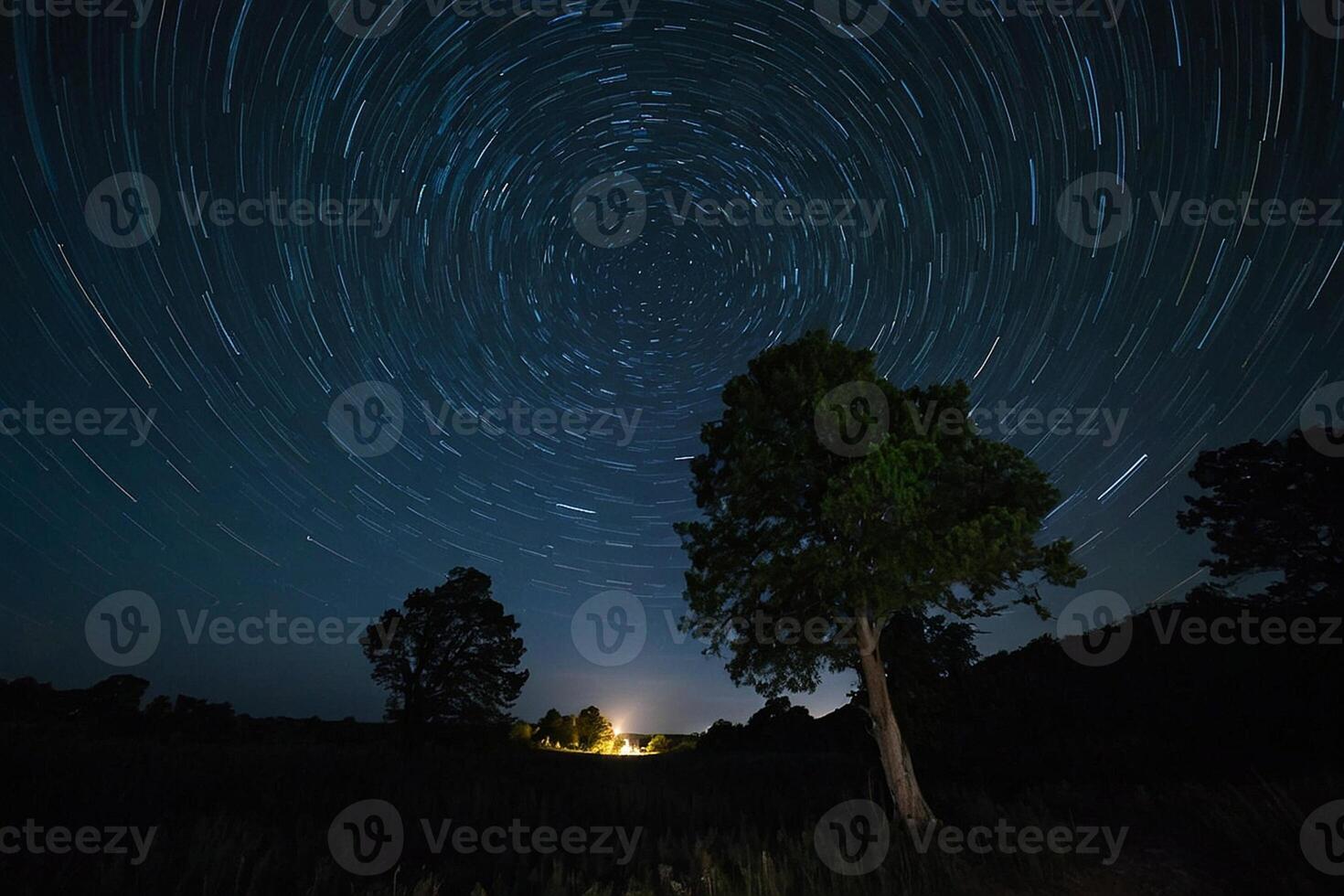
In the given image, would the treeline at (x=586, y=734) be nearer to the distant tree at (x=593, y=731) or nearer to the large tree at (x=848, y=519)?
the distant tree at (x=593, y=731)

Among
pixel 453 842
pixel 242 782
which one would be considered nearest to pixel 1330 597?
pixel 453 842

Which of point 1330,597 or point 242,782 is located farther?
point 1330,597

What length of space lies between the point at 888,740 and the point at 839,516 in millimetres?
4381

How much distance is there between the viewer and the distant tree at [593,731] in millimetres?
58531

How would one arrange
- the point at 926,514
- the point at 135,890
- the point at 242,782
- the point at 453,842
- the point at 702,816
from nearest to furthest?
1. the point at 135,890
2. the point at 453,842
3. the point at 926,514
4. the point at 242,782
5. the point at 702,816

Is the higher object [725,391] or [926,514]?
[725,391]

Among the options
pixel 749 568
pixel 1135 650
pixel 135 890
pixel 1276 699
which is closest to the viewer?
pixel 135 890

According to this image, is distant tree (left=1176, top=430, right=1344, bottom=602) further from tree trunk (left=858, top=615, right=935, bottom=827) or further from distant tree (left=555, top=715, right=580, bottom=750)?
distant tree (left=555, top=715, right=580, bottom=750)

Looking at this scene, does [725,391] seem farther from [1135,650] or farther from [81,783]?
[1135,650]

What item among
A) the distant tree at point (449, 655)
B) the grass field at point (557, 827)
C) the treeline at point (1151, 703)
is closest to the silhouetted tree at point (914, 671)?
the treeline at point (1151, 703)

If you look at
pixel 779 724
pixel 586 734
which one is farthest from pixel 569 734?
pixel 779 724

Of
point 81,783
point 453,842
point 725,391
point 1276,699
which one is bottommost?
point 453,842

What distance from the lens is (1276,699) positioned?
49.2 feet

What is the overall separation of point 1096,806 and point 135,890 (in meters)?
14.9
